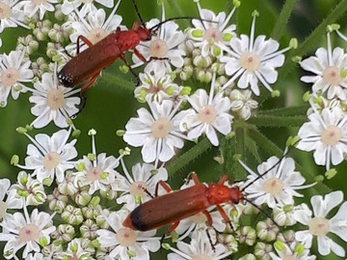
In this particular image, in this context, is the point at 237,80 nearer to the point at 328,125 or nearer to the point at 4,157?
the point at 328,125

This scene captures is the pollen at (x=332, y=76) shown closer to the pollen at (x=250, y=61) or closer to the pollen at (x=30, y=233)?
the pollen at (x=250, y=61)

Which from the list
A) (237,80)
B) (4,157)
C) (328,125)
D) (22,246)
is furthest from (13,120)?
(328,125)

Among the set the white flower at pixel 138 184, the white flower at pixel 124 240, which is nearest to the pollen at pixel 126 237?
the white flower at pixel 124 240

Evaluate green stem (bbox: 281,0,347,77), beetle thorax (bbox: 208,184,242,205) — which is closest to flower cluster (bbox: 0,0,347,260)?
beetle thorax (bbox: 208,184,242,205)

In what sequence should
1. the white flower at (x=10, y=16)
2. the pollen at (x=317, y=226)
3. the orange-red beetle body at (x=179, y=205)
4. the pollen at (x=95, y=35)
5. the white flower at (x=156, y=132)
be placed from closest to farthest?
the orange-red beetle body at (x=179, y=205), the pollen at (x=317, y=226), the white flower at (x=156, y=132), the pollen at (x=95, y=35), the white flower at (x=10, y=16)

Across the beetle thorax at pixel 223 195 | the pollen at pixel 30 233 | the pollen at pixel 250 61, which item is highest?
the pollen at pixel 250 61

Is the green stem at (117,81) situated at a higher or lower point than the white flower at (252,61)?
higher

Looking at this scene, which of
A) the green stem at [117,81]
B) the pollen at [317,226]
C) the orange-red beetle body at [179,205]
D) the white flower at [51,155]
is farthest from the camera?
the green stem at [117,81]

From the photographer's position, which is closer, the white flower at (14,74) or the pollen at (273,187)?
the pollen at (273,187)

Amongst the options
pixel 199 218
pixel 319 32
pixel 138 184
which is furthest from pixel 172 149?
pixel 319 32
